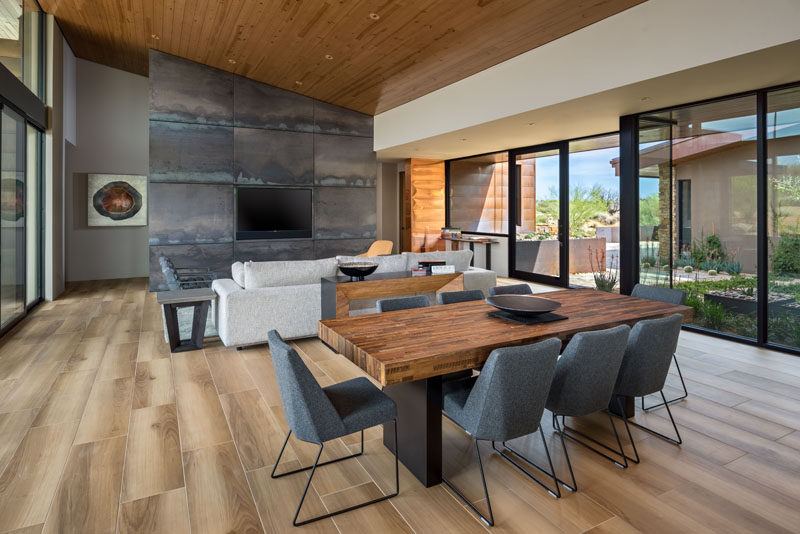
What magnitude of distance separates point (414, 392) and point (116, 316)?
513cm

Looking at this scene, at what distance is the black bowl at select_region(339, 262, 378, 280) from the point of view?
4.39 m

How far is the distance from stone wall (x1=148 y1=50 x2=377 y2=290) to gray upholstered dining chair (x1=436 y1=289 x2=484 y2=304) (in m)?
5.53

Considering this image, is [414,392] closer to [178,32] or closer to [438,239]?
[178,32]

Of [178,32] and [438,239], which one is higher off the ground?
[178,32]

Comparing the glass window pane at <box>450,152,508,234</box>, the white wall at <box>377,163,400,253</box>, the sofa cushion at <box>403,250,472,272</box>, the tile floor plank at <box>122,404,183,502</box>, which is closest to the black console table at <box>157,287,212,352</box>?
the tile floor plank at <box>122,404,183,502</box>

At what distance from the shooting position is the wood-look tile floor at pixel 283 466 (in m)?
2.01

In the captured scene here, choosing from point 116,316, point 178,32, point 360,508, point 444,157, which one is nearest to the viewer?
point 360,508

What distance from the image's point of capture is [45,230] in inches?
269

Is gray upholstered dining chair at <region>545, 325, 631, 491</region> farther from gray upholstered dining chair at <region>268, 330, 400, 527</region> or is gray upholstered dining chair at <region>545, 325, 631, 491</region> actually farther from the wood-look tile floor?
gray upholstered dining chair at <region>268, 330, 400, 527</region>

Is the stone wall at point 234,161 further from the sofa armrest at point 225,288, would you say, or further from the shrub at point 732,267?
the shrub at point 732,267

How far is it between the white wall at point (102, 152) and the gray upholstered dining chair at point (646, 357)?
9.35 metres

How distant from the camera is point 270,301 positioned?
4.49 metres

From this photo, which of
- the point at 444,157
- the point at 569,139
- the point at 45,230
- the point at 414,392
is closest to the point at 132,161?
the point at 45,230

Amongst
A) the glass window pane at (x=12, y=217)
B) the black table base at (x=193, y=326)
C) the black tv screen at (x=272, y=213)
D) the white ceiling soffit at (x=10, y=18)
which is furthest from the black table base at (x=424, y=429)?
the black tv screen at (x=272, y=213)
